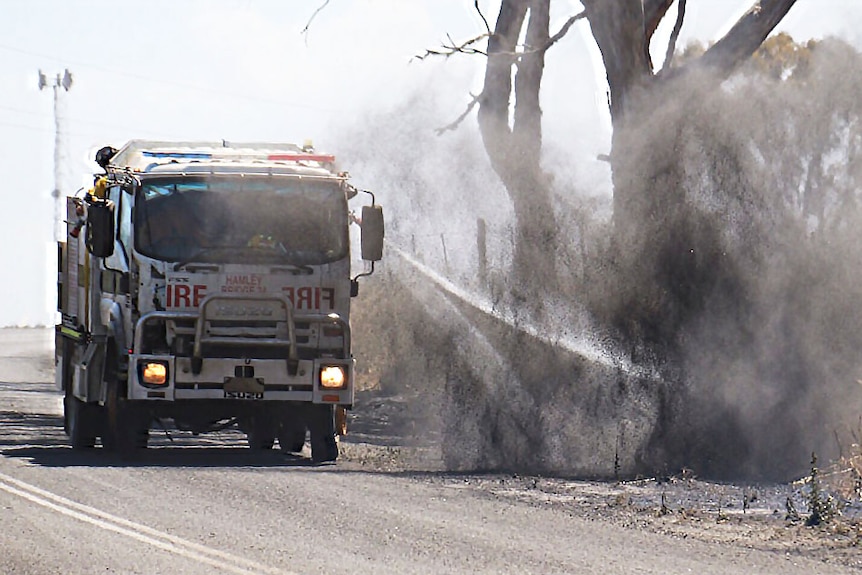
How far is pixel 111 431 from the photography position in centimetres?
1798

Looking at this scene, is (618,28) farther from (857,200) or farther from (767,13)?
(857,200)

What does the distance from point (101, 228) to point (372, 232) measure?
2781 millimetres

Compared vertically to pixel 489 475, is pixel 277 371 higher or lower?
higher

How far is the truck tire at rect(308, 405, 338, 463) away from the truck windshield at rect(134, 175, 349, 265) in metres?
1.76

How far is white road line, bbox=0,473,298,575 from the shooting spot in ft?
34.3

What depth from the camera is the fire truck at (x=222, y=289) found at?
16906mm

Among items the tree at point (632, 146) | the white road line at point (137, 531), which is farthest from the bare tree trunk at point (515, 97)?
the white road line at point (137, 531)

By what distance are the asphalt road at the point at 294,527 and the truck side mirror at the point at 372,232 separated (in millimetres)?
2247

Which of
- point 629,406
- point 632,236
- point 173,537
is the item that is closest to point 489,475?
point 629,406

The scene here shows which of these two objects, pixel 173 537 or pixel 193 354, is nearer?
pixel 173 537

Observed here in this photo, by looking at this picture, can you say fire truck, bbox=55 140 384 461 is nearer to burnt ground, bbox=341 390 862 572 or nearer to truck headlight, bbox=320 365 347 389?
truck headlight, bbox=320 365 347 389

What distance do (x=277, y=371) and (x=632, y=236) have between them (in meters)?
4.73

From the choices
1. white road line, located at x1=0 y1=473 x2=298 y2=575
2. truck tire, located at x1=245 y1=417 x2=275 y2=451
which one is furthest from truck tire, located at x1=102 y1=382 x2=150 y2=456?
white road line, located at x1=0 y1=473 x2=298 y2=575

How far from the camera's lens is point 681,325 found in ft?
60.7
